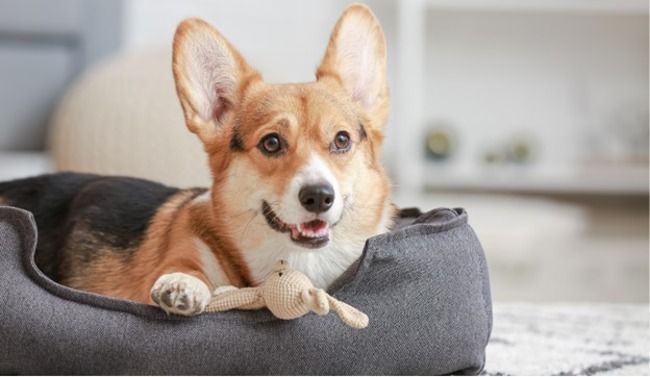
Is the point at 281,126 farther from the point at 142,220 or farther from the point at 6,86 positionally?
the point at 6,86

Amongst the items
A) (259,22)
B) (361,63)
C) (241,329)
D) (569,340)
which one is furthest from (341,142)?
(259,22)

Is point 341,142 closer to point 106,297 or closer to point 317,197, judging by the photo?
A: point 317,197

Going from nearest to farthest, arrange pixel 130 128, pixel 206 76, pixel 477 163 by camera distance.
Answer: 1. pixel 206 76
2. pixel 130 128
3. pixel 477 163

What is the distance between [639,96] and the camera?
15.4 feet

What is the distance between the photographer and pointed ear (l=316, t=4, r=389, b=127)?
1.46m

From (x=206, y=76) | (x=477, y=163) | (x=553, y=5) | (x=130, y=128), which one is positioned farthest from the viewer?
(x=477, y=163)

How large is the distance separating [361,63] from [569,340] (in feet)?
2.44

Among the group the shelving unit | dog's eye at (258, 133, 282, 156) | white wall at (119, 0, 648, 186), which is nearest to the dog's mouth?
dog's eye at (258, 133, 282, 156)

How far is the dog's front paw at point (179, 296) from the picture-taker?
1.20 metres

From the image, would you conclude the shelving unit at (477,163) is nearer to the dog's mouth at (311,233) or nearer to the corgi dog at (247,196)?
the corgi dog at (247,196)

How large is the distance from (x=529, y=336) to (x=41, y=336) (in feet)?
3.40

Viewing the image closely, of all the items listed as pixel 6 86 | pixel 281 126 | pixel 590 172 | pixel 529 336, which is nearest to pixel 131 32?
pixel 6 86

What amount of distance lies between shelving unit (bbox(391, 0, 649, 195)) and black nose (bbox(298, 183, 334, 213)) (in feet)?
9.96

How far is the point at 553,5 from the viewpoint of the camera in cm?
436
